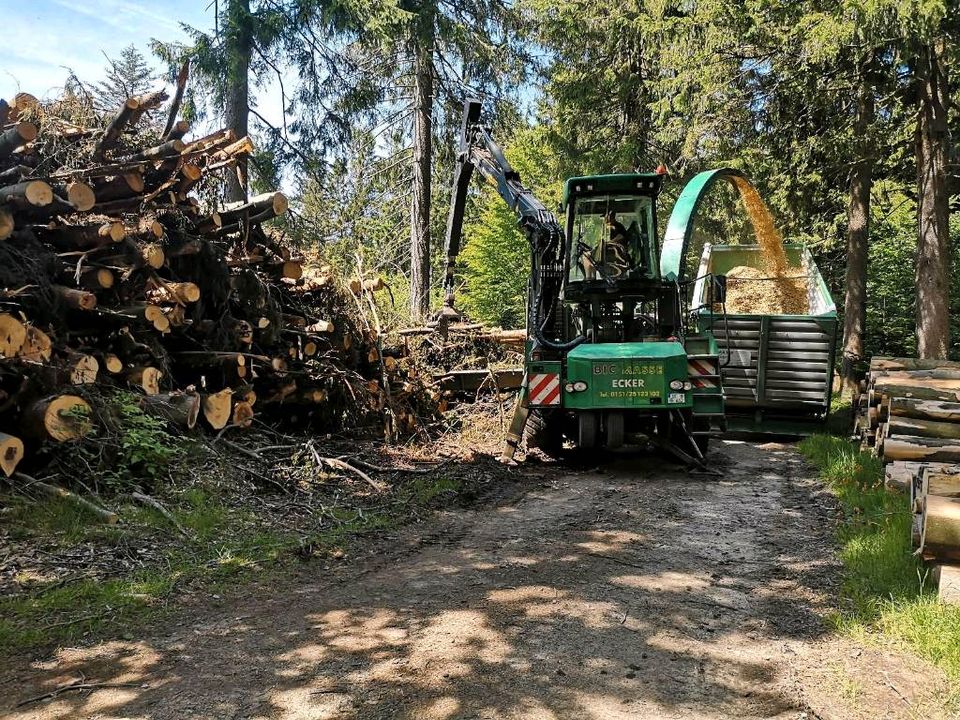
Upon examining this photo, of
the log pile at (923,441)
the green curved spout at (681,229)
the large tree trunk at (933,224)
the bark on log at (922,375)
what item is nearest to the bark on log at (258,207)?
the green curved spout at (681,229)

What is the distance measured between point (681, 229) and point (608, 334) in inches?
71.3

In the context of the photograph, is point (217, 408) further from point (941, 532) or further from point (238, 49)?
point (238, 49)

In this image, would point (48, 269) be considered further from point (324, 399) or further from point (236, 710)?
Answer: point (236, 710)

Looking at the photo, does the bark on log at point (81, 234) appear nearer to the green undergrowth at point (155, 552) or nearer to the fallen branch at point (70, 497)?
the fallen branch at point (70, 497)

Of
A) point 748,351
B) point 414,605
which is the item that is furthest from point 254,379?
point 748,351

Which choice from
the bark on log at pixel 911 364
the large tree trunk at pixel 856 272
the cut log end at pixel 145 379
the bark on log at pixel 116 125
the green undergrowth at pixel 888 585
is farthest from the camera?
the large tree trunk at pixel 856 272

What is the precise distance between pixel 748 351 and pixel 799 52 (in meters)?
4.80

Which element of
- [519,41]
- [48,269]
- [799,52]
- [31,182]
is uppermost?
[519,41]

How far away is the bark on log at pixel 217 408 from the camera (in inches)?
278

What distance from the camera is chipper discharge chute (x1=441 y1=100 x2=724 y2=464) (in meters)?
8.41

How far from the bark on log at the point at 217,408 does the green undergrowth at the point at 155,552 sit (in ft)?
3.39

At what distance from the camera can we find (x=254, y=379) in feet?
26.5

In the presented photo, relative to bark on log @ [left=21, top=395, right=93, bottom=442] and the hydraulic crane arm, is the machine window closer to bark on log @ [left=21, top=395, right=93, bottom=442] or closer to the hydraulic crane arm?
the hydraulic crane arm

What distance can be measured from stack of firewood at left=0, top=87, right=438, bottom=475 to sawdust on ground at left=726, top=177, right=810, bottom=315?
7.50 meters
